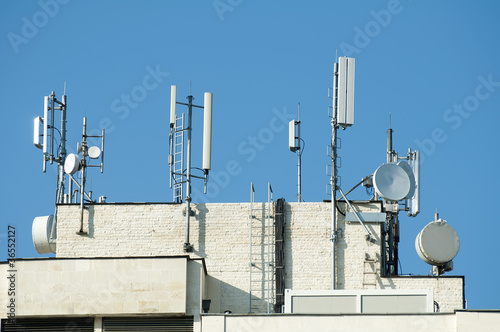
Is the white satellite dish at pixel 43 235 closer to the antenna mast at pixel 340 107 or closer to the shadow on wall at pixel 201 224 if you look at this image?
the shadow on wall at pixel 201 224

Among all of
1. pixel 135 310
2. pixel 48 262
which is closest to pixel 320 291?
pixel 135 310

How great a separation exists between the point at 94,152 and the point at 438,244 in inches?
562

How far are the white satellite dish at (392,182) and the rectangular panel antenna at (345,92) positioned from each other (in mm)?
2306

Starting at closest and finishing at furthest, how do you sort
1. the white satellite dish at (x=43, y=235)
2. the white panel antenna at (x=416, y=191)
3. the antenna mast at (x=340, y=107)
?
the antenna mast at (x=340, y=107), the white satellite dish at (x=43, y=235), the white panel antenna at (x=416, y=191)

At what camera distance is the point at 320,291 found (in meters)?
48.0

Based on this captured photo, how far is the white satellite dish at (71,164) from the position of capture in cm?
5556

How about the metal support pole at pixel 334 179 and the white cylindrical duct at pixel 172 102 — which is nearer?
the metal support pole at pixel 334 179

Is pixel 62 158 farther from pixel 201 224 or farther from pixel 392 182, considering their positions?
pixel 392 182

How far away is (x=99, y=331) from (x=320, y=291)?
25.6 ft

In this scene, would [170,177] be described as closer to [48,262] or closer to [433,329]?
[48,262]

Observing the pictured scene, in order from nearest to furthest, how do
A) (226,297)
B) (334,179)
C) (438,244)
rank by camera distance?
(226,297) < (438,244) < (334,179)

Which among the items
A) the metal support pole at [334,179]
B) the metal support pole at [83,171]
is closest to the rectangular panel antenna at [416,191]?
the metal support pole at [334,179]

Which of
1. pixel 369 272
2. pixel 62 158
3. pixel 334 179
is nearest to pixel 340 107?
pixel 334 179

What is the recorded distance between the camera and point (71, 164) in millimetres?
55656
